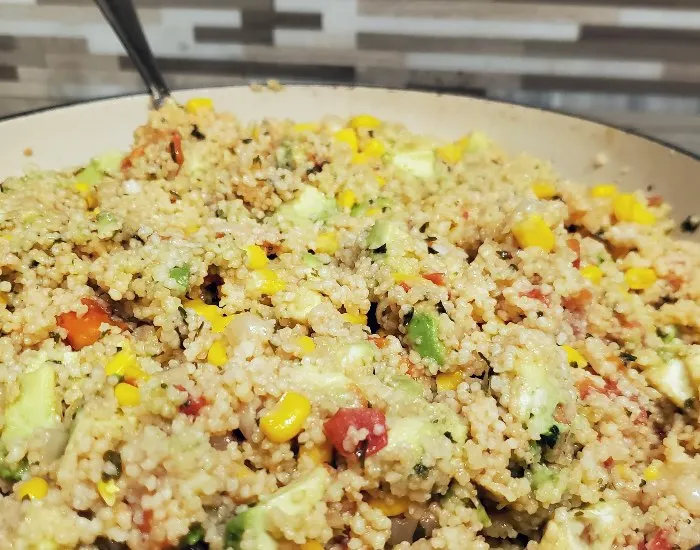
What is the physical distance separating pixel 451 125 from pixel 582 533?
144cm

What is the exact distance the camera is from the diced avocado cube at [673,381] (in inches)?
55.9

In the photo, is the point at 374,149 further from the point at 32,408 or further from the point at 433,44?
the point at 32,408

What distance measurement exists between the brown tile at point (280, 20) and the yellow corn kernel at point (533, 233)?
4.78ft

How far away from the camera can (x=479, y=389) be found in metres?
1.28

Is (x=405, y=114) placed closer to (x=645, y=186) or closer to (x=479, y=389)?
(x=645, y=186)

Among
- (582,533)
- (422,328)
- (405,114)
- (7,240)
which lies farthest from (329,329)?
(405,114)

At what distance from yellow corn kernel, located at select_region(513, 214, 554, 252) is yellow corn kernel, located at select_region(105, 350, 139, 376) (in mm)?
945

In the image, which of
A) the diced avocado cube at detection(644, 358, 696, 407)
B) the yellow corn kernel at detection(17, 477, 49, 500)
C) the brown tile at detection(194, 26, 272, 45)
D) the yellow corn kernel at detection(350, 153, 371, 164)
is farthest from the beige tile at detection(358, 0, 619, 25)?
the yellow corn kernel at detection(17, 477, 49, 500)

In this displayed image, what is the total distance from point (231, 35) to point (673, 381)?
82.1 inches

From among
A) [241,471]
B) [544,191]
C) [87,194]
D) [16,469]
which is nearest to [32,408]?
[16,469]

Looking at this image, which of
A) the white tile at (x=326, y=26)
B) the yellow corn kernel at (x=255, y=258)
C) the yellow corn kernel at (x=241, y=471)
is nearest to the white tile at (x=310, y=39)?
the white tile at (x=326, y=26)

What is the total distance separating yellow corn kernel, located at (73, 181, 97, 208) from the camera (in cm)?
183

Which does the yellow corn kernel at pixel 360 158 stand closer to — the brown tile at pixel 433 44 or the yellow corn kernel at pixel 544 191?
the yellow corn kernel at pixel 544 191

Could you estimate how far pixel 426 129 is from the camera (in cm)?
223
